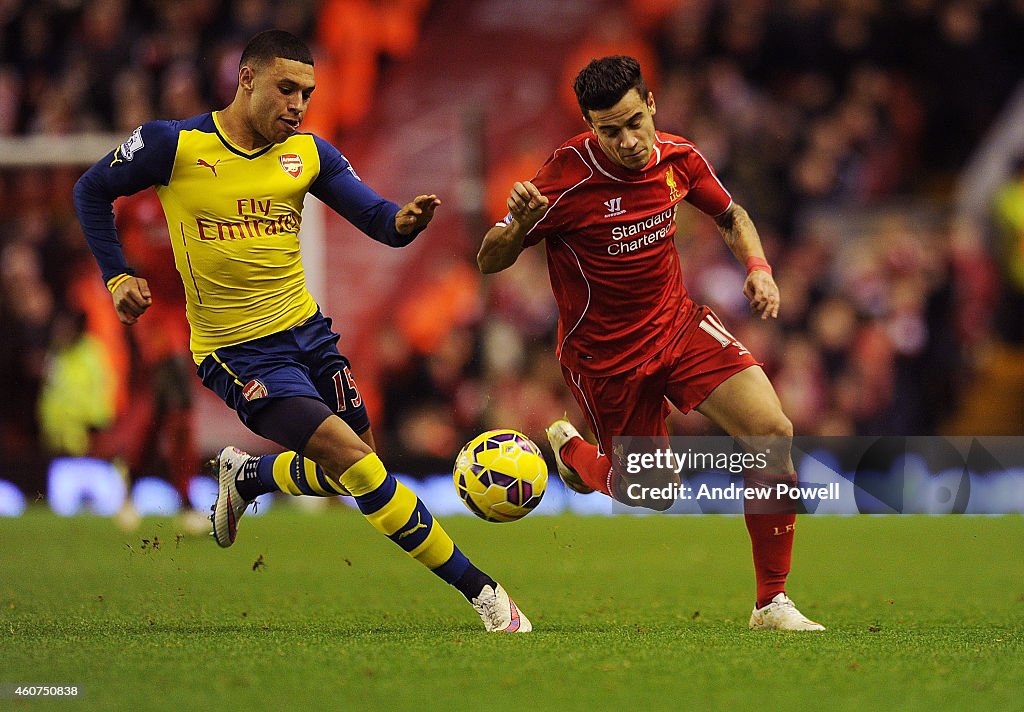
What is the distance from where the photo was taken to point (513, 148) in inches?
580

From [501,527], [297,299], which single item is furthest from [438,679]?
[501,527]

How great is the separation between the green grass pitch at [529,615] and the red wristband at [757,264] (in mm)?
1433

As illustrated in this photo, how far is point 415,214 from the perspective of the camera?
222 inches

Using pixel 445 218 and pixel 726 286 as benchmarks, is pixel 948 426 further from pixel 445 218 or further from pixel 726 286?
pixel 445 218

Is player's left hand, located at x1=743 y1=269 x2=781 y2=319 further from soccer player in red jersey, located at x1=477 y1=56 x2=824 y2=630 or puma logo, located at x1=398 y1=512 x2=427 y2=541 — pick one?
puma logo, located at x1=398 y1=512 x2=427 y2=541

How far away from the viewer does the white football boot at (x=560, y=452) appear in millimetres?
7223

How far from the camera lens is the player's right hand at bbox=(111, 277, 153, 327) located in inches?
220

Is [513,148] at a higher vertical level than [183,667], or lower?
higher

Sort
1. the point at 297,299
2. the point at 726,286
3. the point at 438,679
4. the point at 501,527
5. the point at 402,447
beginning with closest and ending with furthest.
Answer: the point at 438,679, the point at 297,299, the point at 501,527, the point at 402,447, the point at 726,286

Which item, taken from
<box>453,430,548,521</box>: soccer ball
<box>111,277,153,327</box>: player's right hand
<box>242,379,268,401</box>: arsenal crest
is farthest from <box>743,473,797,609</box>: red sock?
<box>111,277,153,327</box>: player's right hand

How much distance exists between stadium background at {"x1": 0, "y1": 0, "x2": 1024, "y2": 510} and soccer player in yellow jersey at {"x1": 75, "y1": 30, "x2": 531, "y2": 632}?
4.22m

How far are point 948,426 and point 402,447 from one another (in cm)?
461

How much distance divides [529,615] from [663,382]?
3.72 feet

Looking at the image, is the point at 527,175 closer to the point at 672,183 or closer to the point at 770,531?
the point at 672,183
